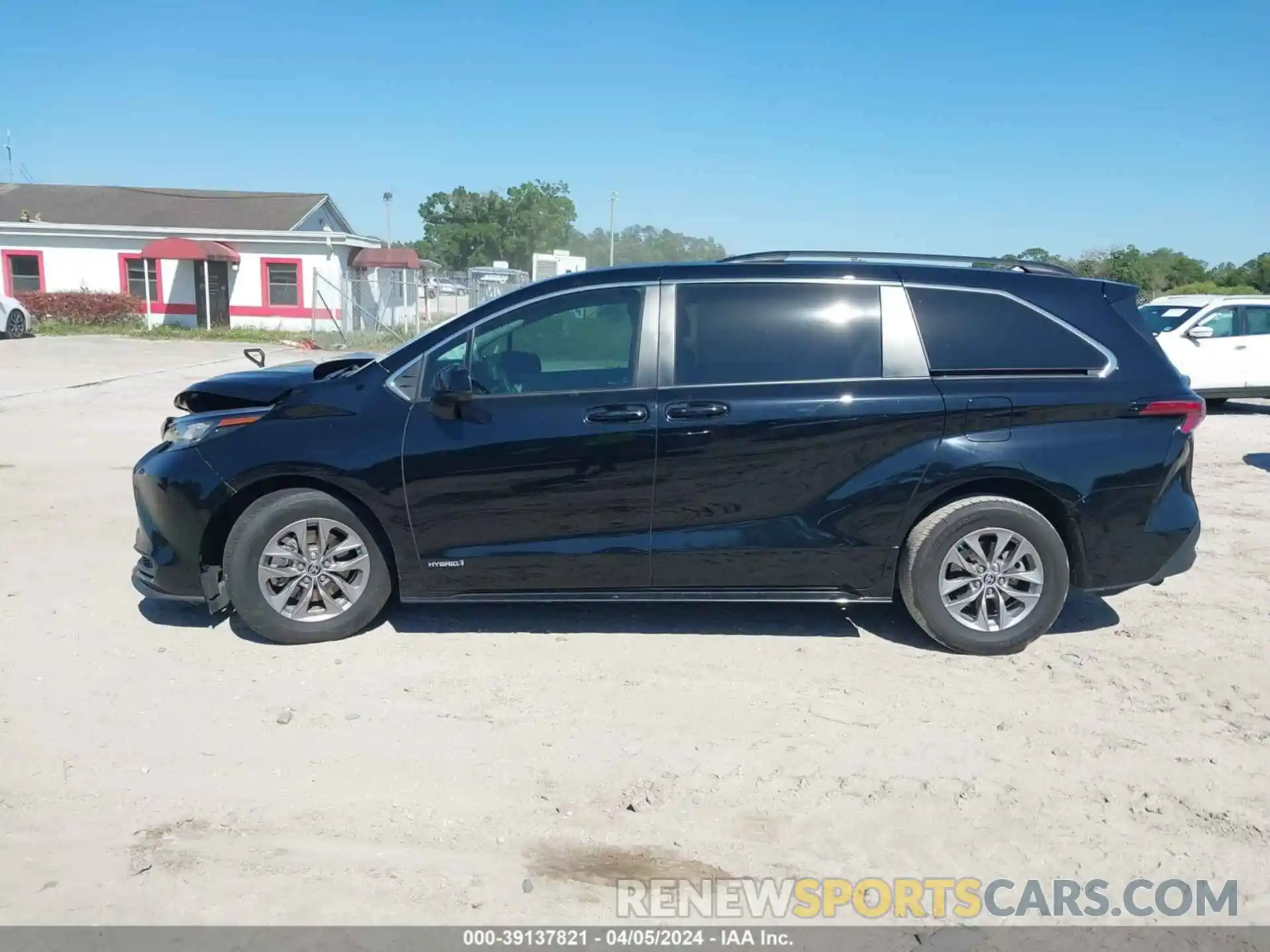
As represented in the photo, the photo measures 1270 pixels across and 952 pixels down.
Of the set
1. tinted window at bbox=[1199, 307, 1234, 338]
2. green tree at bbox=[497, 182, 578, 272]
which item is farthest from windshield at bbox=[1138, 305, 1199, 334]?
green tree at bbox=[497, 182, 578, 272]

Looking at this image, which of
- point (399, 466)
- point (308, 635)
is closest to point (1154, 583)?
point (399, 466)

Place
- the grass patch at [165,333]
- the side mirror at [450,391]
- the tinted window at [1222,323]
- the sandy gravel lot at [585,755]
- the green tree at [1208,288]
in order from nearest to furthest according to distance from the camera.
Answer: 1. the sandy gravel lot at [585,755]
2. the side mirror at [450,391]
3. the tinted window at [1222,323]
4. the grass patch at [165,333]
5. the green tree at [1208,288]

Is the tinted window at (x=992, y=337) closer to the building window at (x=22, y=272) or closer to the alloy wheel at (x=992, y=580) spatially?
the alloy wheel at (x=992, y=580)

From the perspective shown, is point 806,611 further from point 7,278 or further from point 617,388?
point 7,278

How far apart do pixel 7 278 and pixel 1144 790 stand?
3679 cm

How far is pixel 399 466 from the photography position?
195 inches

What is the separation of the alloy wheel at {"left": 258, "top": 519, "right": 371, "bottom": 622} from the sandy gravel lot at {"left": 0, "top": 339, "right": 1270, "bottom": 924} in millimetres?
228

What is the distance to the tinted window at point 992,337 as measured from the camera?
5137mm

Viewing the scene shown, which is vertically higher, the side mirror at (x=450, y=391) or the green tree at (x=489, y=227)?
the green tree at (x=489, y=227)

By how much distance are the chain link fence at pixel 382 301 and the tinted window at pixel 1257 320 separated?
18582mm

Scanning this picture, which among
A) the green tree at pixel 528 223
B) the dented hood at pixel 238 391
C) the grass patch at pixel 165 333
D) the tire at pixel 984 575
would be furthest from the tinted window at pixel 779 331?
the green tree at pixel 528 223

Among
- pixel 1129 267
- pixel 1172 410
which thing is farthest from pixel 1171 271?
pixel 1172 410

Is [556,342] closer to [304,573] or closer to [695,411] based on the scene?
[695,411]

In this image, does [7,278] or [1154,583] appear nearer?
[1154,583]
